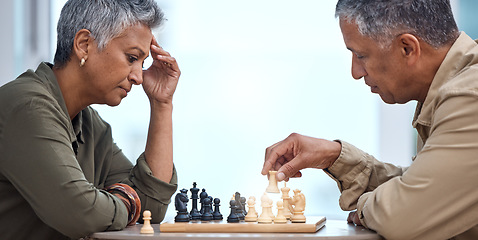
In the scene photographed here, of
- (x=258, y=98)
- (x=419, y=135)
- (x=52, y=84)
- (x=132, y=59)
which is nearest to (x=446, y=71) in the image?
(x=419, y=135)

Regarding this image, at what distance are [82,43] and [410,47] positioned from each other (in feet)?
3.51

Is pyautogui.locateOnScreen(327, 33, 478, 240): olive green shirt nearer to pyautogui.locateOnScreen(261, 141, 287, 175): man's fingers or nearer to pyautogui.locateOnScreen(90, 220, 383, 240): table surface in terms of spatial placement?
pyautogui.locateOnScreen(90, 220, 383, 240): table surface

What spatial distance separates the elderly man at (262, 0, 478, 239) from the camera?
65.6 inches

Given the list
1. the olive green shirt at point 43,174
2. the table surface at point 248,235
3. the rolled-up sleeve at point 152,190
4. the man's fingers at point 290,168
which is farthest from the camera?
A: the rolled-up sleeve at point 152,190

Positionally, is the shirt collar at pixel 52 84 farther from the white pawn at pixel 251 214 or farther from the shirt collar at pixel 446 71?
the shirt collar at pixel 446 71

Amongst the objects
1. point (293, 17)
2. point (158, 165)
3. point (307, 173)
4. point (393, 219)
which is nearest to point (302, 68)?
point (293, 17)

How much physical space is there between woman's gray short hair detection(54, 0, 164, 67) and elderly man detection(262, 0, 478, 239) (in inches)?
25.8

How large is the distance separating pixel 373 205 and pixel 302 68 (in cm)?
232

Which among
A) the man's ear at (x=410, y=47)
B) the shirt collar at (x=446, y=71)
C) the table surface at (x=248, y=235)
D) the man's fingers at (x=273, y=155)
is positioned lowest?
the table surface at (x=248, y=235)

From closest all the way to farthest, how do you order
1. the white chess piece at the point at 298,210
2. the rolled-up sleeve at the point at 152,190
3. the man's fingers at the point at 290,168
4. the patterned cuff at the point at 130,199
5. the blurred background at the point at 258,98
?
the white chess piece at the point at 298,210, the patterned cuff at the point at 130,199, the man's fingers at the point at 290,168, the rolled-up sleeve at the point at 152,190, the blurred background at the point at 258,98

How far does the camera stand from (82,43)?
2109 mm

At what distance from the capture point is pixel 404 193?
1.68m

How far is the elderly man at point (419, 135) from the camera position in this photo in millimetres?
1665

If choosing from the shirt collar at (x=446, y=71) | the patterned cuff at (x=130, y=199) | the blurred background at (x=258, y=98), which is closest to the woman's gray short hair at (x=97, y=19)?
the patterned cuff at (x=130, y=199)
